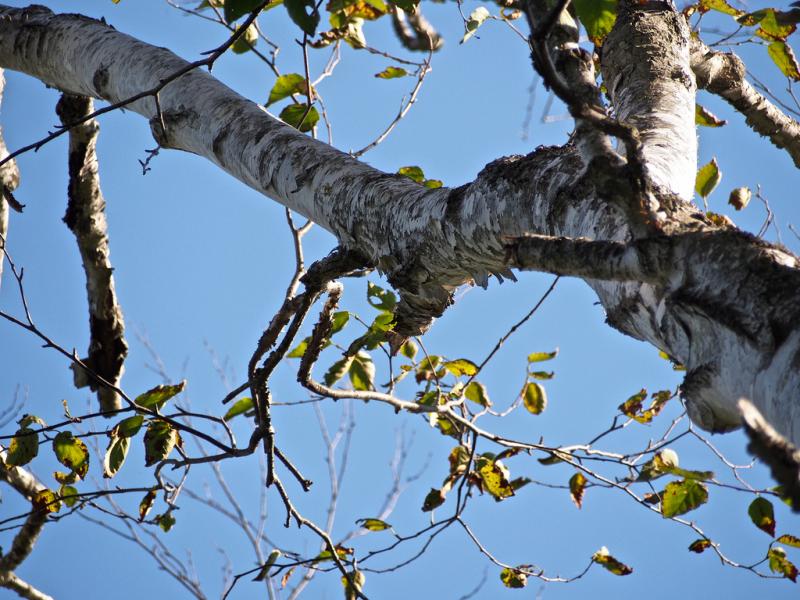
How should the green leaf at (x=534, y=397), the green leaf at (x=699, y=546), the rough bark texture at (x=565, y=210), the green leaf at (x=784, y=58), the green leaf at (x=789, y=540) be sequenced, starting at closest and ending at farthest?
1. the rough bark texture at (x=565, y=210)
2. the green leaf at (x=789, y=540)
3. the green leaf at (x=784, y=58)
4. the green leaf at (x=699, y=546)
5. the green leaf at (x=534, y=397)

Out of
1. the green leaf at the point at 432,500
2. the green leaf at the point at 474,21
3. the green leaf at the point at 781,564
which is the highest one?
the green leaf at the point at 474,21

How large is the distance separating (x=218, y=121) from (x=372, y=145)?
3.74ft

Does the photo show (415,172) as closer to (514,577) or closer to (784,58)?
(784,58)

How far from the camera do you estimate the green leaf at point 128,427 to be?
1723mm

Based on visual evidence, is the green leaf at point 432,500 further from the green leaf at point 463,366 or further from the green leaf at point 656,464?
the green leaf at point 656,464

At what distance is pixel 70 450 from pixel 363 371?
0.82 m

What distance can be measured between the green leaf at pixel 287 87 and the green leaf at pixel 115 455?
1.15 metres

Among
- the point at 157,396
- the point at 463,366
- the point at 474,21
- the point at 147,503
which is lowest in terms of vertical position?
the point at 147,503

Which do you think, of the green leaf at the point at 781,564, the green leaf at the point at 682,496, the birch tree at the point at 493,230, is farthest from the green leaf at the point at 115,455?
the green leaf at the point at 781,564

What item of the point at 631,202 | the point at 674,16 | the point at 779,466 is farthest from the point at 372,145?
the point at 779,466

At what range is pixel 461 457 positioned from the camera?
2385mm

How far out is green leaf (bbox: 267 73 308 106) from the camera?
2166mm

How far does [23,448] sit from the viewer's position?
5.67 feet

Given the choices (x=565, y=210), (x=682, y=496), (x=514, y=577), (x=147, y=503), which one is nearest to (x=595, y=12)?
(x=565, y=210)
